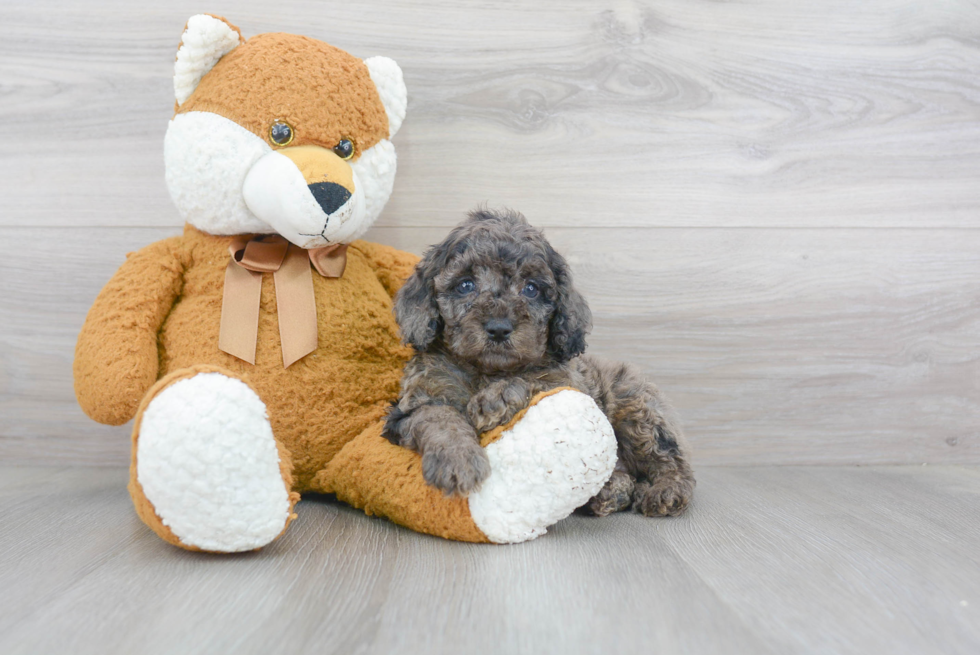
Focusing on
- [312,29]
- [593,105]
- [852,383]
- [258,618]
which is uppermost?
[312,29]

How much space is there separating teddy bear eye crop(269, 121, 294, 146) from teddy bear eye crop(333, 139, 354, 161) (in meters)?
0.10

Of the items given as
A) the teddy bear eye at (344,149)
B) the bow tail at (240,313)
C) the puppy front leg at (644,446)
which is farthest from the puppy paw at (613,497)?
the teddy bear eye at (344,149)

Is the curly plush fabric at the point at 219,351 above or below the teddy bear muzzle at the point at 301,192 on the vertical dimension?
below

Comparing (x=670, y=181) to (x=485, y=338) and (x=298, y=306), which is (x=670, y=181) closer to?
(x=485, y=338)

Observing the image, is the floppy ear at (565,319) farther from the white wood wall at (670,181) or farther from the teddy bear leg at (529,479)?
the white wood wall at (670,181)

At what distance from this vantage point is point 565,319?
138cm

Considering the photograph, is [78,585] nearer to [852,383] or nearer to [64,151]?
[64,151]

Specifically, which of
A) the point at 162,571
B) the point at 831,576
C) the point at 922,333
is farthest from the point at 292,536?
the point at 922,333

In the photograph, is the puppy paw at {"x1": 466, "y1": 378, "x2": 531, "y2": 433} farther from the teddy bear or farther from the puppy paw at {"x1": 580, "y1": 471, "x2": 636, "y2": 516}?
the puppy paw at {"x1": 580, "y1": 471, "x2": 636, "y2": 516}

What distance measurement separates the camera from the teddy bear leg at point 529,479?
48.0 inches

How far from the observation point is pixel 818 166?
1.95 m

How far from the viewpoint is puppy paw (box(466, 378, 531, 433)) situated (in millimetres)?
1304

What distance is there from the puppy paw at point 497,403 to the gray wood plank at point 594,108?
0.71 metres

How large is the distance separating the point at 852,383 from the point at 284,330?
1.59 m
